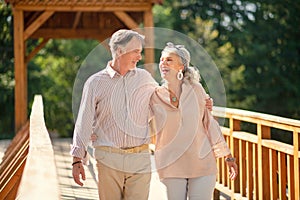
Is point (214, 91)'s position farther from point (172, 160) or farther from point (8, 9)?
point (8, 9)

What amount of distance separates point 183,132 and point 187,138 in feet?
0.15

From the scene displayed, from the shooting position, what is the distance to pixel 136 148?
416 centimetres

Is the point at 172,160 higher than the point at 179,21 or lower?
lower

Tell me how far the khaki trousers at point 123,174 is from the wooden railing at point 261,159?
1.44m

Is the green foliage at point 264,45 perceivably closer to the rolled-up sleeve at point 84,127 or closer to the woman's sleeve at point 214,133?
the woman's sleeve at point 214,133

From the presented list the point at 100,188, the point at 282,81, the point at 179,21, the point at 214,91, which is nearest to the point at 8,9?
the point at 179,21

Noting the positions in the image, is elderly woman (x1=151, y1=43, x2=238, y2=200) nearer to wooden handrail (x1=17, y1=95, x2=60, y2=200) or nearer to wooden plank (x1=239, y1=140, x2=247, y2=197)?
wooden handrail (x1=17, y1=95, x2=60, y2=200)

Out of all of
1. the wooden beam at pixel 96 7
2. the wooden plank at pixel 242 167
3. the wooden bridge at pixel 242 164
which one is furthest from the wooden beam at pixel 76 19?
the wooden plank at pixel 242 167

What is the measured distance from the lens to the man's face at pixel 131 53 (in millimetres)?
4129

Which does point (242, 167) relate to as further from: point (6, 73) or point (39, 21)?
point (6, 73)

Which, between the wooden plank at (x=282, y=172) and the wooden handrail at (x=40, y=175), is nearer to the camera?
the wooden handrail at (x=40, y=175)

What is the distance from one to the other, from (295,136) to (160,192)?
252cm

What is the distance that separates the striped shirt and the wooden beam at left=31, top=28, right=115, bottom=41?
1092 cm

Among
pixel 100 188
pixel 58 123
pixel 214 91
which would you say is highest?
pixel 214 91
